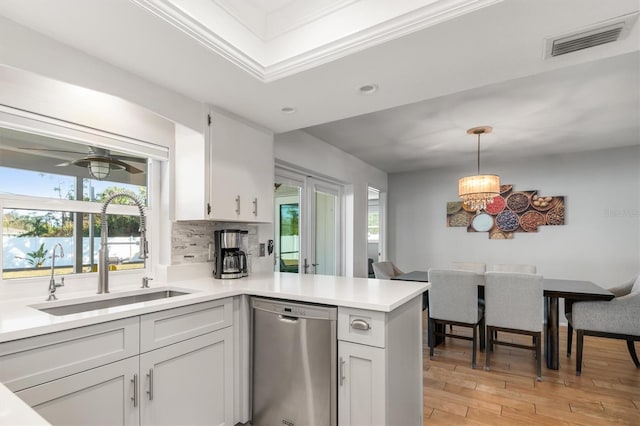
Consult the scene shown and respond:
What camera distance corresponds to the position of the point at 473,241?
532cm

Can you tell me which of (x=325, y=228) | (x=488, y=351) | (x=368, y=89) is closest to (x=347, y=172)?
(x=325, y=228)

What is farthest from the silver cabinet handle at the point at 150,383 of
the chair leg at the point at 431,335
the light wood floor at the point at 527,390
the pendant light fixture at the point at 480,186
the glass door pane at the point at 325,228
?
the pendant light fixture at the point at 480,186

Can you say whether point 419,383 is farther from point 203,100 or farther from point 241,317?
point 203,100

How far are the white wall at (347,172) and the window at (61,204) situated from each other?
4.87ft

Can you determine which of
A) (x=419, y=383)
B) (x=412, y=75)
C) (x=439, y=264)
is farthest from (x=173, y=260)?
(x=439, y=264)

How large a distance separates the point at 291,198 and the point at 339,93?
1735 mm

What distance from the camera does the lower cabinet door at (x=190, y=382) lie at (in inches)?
61.6

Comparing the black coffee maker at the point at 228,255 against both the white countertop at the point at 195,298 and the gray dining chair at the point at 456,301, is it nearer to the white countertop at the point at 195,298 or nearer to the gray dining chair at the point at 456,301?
the white countertop at the point at 195,298

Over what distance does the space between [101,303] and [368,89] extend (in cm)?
203

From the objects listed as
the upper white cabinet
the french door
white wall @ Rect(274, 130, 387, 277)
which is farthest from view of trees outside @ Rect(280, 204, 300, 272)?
the upper white cabinet

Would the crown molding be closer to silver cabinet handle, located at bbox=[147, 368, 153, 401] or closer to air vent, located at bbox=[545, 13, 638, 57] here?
air vent, located at bbox=[545, 13, 638, 57]

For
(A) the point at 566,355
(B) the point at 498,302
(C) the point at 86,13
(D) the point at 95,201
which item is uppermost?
(C) the point at 86,13

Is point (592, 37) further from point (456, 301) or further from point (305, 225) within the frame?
point (305, 225)

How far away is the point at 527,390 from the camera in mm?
2666
